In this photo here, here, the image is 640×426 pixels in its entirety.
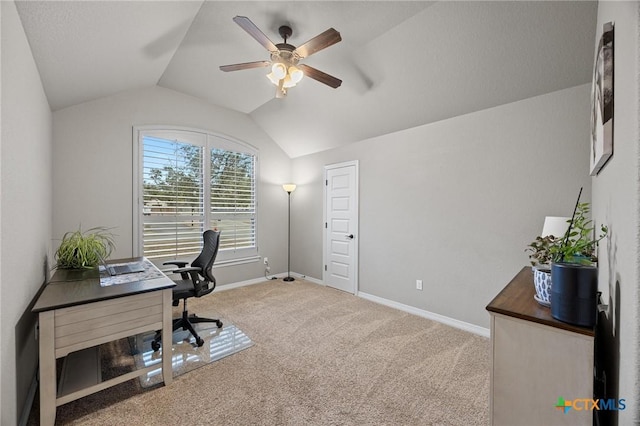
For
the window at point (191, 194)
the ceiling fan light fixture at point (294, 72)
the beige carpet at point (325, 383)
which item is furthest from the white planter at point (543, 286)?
the window at point (191, 194)

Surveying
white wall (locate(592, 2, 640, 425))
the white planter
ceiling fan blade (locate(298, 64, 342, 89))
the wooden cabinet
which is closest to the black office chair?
ceiling fan blade (locate(298, 64, 342, 89))

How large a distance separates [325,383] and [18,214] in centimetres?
224

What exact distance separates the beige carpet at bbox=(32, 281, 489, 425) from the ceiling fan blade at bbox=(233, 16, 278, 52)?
2.60 metres

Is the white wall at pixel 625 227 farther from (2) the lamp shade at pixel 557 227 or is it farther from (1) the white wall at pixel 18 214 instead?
(1) the white wall at pixel 18 214

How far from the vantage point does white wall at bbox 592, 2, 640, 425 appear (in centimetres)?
68

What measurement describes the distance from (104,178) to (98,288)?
80.2 inches

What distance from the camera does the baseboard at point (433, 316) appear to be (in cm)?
283

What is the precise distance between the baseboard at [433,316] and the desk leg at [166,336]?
2662 millimetres

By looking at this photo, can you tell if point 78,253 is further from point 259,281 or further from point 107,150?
point 259,281

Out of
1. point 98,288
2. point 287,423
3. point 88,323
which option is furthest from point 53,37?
point 287,423

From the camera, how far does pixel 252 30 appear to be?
6.27ft

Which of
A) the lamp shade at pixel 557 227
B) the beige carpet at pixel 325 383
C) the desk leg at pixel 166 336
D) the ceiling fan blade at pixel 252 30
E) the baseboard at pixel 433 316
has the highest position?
the ceiling fan blade at pixel 252 30

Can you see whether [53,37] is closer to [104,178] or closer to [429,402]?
[104,178]

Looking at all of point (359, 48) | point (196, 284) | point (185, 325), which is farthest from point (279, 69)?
point (185, 325)
